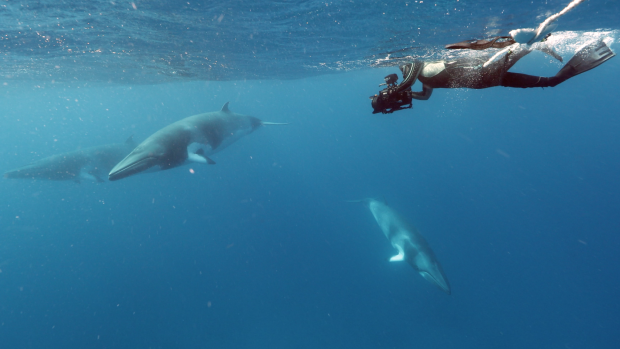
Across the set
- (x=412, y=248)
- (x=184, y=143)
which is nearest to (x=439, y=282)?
(x=412, y=248)

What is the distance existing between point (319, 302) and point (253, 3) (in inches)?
620

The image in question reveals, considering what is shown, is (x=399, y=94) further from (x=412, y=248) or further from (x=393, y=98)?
(x=412, y=248)

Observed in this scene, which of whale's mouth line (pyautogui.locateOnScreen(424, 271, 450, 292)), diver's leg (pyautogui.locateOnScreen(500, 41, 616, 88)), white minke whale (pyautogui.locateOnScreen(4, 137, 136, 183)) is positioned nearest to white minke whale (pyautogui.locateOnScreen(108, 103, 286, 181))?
white minke whale (pyautogui.locateOnScreen(4, 137, 136, 183))

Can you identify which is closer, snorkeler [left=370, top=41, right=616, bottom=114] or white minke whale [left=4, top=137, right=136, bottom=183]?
snorkeler [left=370, top=41, right=616, bottom=114]

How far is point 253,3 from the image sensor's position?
28.0 feet

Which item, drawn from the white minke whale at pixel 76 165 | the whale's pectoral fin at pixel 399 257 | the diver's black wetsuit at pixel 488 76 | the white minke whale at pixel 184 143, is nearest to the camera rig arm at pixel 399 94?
the diver's black wetsuit at pixel 488 76

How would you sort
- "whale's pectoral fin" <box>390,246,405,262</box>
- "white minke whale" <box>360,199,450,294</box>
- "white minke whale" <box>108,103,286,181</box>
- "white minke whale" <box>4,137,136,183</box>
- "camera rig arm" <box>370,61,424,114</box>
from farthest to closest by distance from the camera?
"white minke whale" <box>4,137,136,183</box>
"whale's pectoral fin" <box>390,246,405,262</box>
"white minke whale" <box>360,199,450,294</box>
"white minke whale" <box>108,103,286,181</box>
"camera rig arm" <box>370,61,424,114</box>

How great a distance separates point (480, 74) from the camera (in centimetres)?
412

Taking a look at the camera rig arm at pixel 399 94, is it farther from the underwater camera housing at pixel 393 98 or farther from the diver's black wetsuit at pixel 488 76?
the diver's black wetsuit at pixel 488 76

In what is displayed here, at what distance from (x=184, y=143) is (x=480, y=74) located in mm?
9591

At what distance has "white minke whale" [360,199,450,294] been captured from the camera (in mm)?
10000

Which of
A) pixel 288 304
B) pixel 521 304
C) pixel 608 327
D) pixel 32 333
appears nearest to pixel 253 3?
pixel 288 304

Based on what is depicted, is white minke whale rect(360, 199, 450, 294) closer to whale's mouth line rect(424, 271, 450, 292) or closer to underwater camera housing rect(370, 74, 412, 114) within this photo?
whale's mouth line rect(424, 271, 450, 292)

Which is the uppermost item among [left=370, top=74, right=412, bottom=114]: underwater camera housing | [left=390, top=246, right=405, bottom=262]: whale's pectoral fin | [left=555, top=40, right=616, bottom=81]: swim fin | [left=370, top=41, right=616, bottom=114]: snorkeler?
[left=555, top=40, right=616, bottom=81]: swim fin
